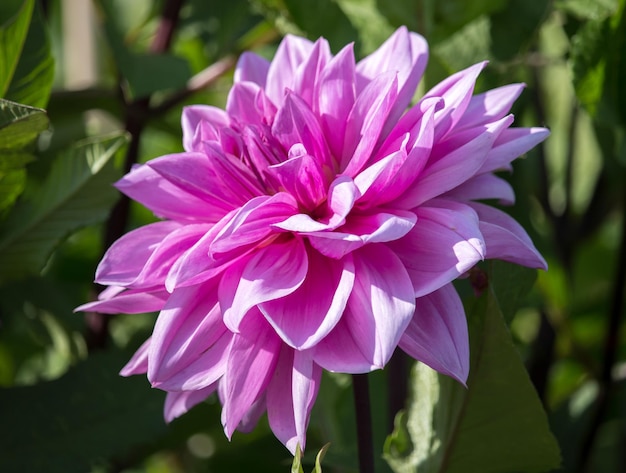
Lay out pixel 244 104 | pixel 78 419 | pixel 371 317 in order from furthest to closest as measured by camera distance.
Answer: pixel 78 419, pixel 244 104, pixel 371 317

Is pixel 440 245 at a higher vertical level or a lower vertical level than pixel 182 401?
higher

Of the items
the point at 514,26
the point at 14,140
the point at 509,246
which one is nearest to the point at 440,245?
the point at 509,246

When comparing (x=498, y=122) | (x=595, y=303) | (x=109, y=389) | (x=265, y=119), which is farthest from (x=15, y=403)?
(x=595, y=303)

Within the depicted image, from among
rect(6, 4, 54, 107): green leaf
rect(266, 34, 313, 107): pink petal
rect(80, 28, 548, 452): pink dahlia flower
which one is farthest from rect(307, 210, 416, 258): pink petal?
rect(6, 4, 54, 107): green leaf

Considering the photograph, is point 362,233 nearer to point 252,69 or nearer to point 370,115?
point 370,115


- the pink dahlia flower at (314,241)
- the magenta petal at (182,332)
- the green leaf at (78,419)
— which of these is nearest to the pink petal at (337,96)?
the pink dahlia flower at (314,241)

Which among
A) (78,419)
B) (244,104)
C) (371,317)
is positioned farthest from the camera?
(78,419)
